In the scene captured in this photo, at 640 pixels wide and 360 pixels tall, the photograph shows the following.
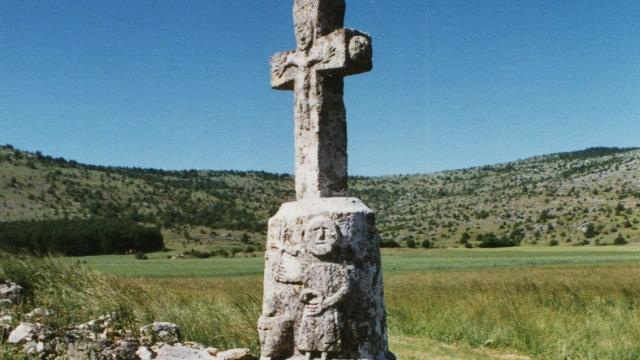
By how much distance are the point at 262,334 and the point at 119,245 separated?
49071mm

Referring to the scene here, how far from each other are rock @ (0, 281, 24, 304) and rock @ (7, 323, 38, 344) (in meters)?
2.38

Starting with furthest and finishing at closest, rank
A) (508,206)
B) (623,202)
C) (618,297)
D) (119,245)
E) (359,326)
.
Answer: (508,206) < (623,202) < (119,245) < (618,297) < (359,326)

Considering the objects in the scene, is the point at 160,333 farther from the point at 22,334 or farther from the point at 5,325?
the point at 5,325

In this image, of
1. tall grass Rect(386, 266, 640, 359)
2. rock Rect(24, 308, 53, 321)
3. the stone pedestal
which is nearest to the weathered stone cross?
the stone pedestal

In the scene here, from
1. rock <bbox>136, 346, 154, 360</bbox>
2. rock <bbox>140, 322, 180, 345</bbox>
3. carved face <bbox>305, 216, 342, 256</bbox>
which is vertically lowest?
rock <bbox>136, 346, 154, 360</bbox>

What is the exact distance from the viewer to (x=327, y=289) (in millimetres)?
5715

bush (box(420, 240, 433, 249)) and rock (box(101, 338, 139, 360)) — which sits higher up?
rock (box(101, 338, 139, 360))

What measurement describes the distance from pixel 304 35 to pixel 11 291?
7.29 m

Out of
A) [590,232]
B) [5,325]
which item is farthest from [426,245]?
[5,325]

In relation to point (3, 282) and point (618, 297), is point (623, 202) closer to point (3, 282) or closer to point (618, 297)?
point (618, 297)

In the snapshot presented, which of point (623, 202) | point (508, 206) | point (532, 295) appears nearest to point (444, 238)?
point (508, 206)

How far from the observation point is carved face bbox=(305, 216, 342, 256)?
18.7 ft

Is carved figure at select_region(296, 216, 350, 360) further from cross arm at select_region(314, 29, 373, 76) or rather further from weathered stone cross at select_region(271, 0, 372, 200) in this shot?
cross arm at select_region(314, 29, 373, 76)

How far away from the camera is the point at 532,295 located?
14453 mm
